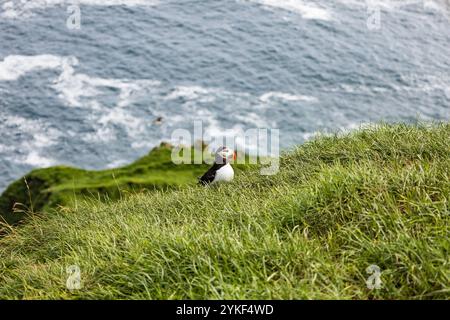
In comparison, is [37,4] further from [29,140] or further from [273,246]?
[273,246]

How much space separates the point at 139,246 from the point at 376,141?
578cm

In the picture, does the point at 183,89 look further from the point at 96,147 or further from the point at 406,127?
the point at 406,127

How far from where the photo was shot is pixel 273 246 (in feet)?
21.7

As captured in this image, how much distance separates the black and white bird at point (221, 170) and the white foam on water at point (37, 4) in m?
68.1

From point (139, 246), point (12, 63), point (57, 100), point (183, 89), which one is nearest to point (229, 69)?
point (183, 89)

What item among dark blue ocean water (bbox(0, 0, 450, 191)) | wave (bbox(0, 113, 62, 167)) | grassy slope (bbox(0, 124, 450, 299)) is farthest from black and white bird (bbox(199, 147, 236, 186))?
wave (bbox(0, 113, 62, 167))

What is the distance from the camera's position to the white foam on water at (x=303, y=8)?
73438mm

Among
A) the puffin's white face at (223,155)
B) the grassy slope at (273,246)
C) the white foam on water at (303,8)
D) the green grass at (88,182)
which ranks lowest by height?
the green grass at (88,182)

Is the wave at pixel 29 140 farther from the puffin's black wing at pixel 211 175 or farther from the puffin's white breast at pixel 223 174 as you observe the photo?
the puffin's white breast at pixel 223 174

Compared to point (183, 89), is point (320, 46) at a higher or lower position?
higher

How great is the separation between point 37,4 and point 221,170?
71.9m

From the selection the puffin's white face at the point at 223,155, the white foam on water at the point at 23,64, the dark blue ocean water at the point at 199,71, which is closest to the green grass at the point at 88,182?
the puffin's white face at the point at 223,155

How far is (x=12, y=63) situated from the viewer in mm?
65125

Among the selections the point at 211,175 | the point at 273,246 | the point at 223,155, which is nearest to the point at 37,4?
the point at 223,155
